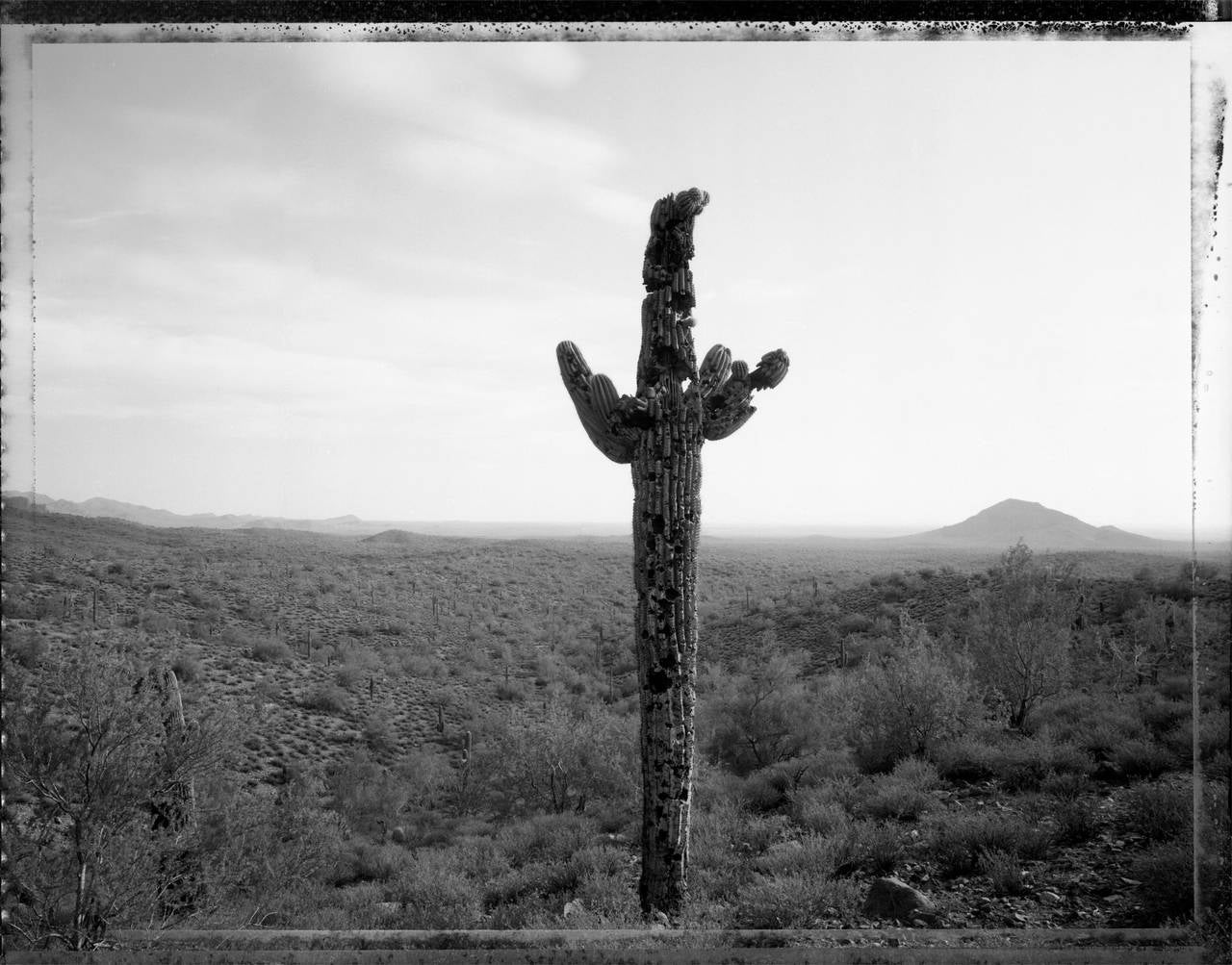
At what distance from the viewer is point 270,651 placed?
61.3 ft

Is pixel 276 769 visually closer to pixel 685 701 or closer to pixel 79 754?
pixel 79 754

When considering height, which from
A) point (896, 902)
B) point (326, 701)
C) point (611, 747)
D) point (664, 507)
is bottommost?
point (326, 701)

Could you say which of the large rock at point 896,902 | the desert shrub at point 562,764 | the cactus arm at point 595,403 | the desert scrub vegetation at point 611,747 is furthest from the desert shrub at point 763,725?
the cactus arm at point 595,403

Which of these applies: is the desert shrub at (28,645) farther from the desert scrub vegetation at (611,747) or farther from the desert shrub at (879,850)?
the desert shrub at (879,850)

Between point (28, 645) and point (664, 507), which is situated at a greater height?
point (664, 507)

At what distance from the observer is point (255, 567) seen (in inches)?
1018

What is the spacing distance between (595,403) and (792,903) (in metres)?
4.10

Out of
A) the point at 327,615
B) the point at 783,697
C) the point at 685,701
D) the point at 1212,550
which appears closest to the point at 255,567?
the point at 327,615

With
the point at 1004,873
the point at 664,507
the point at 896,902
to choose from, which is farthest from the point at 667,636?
the point at 1004,873

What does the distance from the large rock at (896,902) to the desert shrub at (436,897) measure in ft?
10.4

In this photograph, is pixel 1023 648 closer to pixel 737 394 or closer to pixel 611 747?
pixel 611 747

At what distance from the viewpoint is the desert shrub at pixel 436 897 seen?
18.1 ft

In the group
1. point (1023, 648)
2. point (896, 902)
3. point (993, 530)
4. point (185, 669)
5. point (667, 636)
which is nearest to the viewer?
point (667, 636)

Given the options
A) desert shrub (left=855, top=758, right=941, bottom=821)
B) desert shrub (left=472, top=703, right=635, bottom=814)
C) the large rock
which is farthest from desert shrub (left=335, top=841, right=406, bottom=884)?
the large rock
